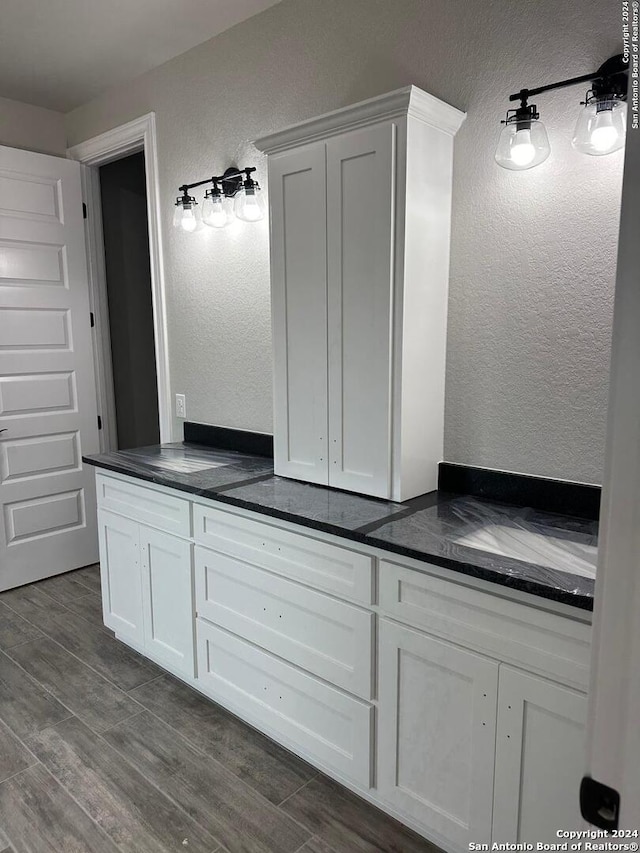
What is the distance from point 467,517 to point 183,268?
1978mm

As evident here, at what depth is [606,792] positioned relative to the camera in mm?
585

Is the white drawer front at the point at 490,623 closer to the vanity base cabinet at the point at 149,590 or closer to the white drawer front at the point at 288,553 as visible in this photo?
the white drawer front at the point at 288,553

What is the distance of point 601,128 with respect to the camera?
5.21 feet

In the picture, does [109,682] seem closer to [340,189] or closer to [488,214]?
[340,189]

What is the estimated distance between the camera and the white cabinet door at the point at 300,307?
84.0 inches

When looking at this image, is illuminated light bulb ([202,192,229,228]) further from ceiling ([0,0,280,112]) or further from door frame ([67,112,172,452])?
ceiling ([0,0,280,112])

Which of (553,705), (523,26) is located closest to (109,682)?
(553,705)

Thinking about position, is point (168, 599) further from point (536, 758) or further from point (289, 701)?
point (536, 758)

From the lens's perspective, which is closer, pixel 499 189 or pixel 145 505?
pixel 499 189

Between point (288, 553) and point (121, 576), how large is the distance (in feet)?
3.74

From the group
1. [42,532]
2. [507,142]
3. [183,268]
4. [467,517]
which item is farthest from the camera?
[42,532]

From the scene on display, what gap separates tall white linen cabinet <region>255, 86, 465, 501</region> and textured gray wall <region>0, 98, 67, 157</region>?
2044 mm

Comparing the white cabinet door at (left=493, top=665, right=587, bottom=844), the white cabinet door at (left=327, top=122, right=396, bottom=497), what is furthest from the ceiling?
the white cabinet door at (left=493, top=665, right=587, bottom=844)

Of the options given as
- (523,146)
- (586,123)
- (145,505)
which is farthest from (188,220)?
(586,123)
